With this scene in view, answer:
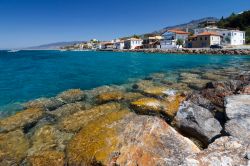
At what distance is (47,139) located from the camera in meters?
7.06

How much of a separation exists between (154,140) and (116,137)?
3.26 feet

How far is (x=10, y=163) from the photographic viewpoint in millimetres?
5809

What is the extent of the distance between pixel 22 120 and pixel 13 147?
2460 millimetres

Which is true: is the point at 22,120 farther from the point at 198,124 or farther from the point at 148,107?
the point at 198,124

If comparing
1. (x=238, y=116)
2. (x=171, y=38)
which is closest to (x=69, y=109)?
(x=238, y=116)

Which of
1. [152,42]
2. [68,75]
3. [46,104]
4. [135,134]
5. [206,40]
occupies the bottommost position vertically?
[46,104]

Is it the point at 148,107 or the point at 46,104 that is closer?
the point at 148,107

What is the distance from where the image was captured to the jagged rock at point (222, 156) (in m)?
3.71

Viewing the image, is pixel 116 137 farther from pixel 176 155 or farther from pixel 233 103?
pixel 233 103

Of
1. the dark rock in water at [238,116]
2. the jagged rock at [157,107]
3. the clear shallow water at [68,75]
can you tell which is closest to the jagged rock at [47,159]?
the jagged rock at [157,107]

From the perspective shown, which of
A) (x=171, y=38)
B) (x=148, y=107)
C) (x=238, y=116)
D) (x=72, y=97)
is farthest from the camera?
(x=171, y=38)

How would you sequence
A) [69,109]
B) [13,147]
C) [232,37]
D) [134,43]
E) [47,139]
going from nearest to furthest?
[13,147]
[47,139]
[69,109]
[232,37]
[134,43]

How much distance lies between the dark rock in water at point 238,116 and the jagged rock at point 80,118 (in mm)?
4886

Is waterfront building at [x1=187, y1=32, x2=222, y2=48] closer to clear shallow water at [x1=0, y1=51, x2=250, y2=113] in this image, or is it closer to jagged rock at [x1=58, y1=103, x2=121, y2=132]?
clear shallow water at [x1=0, y1=51, x2=250, y2=113]
